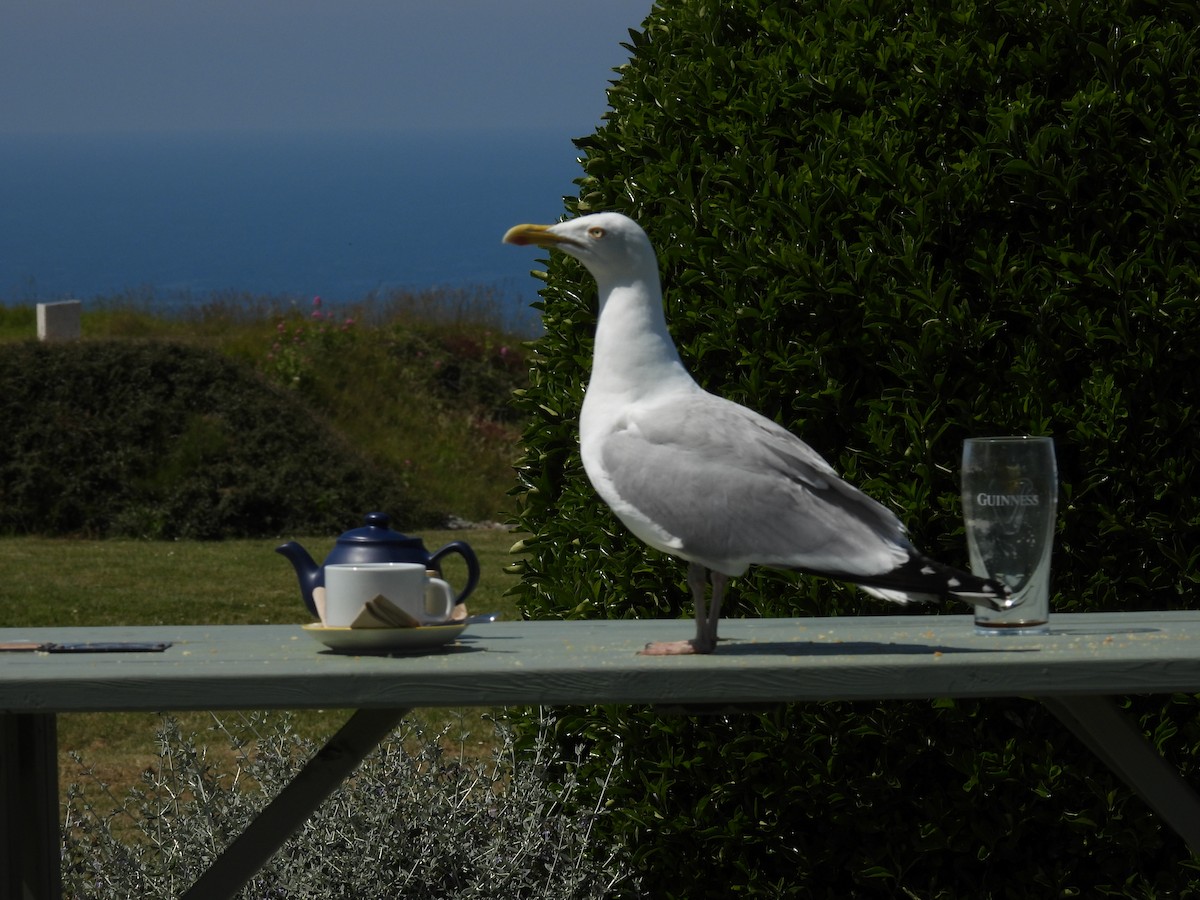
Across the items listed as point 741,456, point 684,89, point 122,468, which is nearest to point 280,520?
point 122,468

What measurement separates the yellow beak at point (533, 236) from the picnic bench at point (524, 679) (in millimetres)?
732

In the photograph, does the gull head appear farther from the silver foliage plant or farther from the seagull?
the silver foliage plant

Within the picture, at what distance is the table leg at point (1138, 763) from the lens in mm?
2906

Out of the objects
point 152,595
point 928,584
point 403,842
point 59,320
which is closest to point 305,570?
point 928,584

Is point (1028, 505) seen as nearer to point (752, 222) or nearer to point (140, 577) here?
point (752, 222)

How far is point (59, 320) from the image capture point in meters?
16.3

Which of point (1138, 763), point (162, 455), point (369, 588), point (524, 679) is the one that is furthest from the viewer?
point (162, 455)

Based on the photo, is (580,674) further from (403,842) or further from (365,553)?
(403,842)

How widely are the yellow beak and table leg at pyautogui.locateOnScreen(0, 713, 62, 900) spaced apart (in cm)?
124

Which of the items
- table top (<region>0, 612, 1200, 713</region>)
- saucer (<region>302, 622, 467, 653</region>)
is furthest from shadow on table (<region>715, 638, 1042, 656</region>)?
saucer (<region>302, 622, 467, 653</region>)

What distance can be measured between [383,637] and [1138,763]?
141cm

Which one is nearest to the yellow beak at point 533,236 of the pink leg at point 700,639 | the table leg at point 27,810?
the pink leg at point 700,639

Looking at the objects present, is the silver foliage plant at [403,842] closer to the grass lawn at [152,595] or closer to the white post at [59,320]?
the grass lawn at [152,595]

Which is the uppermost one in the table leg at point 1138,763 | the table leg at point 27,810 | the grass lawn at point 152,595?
the table leg at point 1138,763
